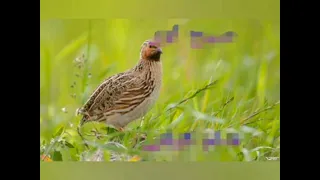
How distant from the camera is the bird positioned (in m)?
2.09

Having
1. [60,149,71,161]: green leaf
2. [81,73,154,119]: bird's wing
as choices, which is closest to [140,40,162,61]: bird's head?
[81,73,154,119]: bird's wing

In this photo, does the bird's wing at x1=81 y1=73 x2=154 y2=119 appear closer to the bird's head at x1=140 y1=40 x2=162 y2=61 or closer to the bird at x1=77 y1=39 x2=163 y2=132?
the bird at x1=77 y1=39 x2=163 y2=132

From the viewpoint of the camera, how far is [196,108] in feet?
6.89

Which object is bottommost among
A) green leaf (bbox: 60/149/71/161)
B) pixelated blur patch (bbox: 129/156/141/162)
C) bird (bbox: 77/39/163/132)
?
pixelated blur patch (bbox: 129/156/141/162)

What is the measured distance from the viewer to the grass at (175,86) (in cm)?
208

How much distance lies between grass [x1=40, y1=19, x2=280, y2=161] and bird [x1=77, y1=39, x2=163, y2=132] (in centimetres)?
3

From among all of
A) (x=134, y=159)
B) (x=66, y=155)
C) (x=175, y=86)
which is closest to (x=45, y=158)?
(x=66, y=155)

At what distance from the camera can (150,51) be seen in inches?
82.4

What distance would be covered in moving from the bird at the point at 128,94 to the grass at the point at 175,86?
34 millimetres

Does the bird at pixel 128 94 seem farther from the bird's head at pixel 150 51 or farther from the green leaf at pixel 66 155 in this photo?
the green leaf at pixel 66 155

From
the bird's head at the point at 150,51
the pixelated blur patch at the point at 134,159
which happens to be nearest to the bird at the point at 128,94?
the bird's head at the point at 150,51

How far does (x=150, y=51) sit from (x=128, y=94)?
0.86ft
